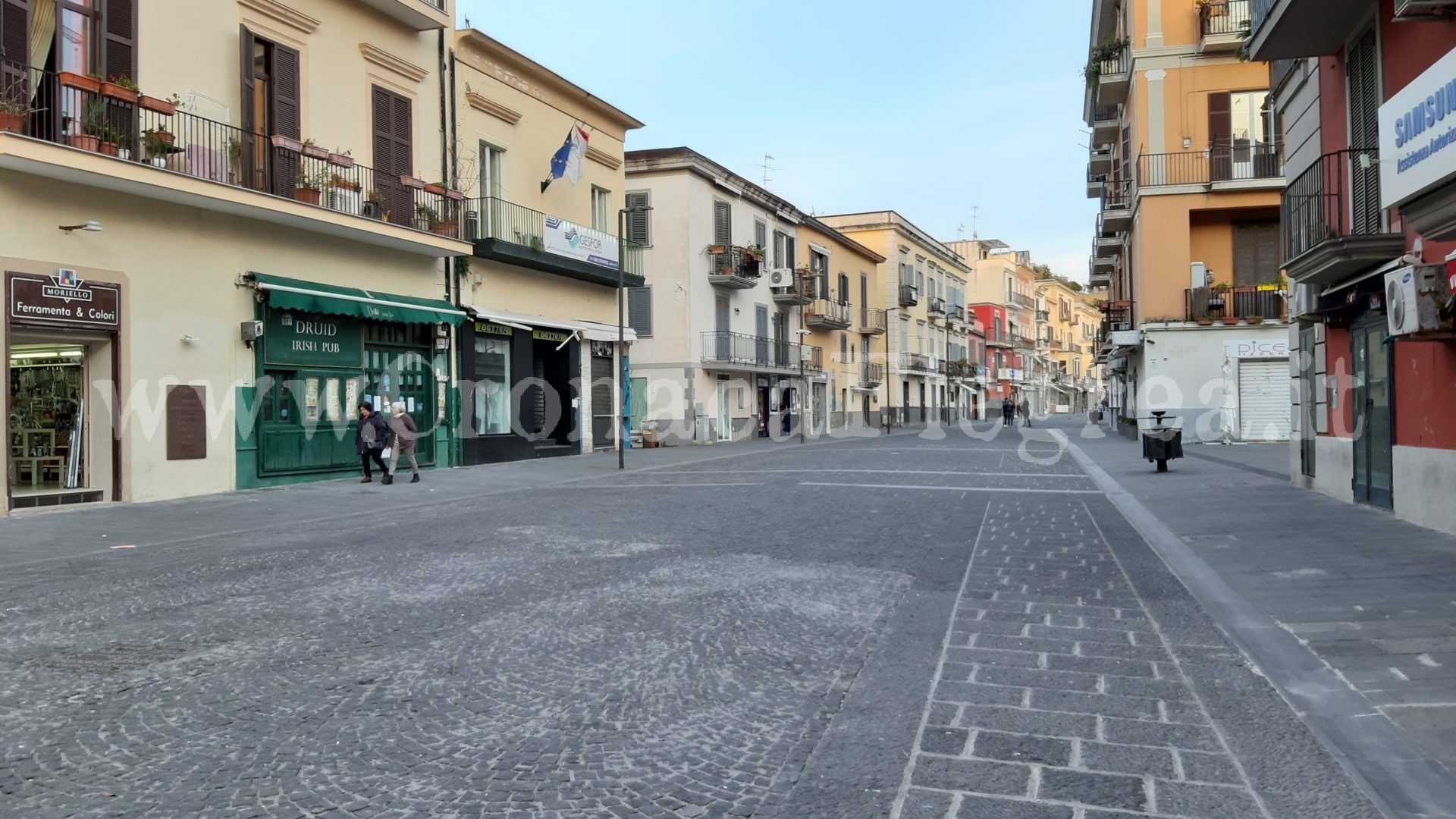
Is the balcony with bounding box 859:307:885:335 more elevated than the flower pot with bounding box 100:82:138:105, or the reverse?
the balcony with bounding box 859:307:885:335

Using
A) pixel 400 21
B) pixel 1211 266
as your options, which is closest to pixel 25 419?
pixel 400 21

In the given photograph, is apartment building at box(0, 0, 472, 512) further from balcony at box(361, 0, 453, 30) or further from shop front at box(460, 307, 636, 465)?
shop front at box(460, 307, 636, 465)

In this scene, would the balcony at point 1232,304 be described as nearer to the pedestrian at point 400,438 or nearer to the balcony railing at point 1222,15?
the balcony railing at point 1222,15

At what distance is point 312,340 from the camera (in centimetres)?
1777

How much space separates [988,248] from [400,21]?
67685 millimetres

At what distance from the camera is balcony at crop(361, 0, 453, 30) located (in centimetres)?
1916

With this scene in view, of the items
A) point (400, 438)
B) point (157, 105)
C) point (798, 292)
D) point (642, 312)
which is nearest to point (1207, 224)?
point (642, 312)

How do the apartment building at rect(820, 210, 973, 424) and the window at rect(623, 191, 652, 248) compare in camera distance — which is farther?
the apartment building at rect(820, 210, 973, 424)

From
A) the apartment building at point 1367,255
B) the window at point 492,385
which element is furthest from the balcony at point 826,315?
the apartment building at point 1367,255

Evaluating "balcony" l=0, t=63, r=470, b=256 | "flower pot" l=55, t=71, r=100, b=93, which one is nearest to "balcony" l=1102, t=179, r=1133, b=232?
"balcony" l=0, t=63, r=470, b=256

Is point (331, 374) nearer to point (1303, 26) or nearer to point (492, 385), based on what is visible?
point (492, 385)

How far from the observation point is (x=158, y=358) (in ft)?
48.9

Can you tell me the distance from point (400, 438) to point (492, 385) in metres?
5.67

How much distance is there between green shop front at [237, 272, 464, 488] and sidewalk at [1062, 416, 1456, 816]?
13311mm
